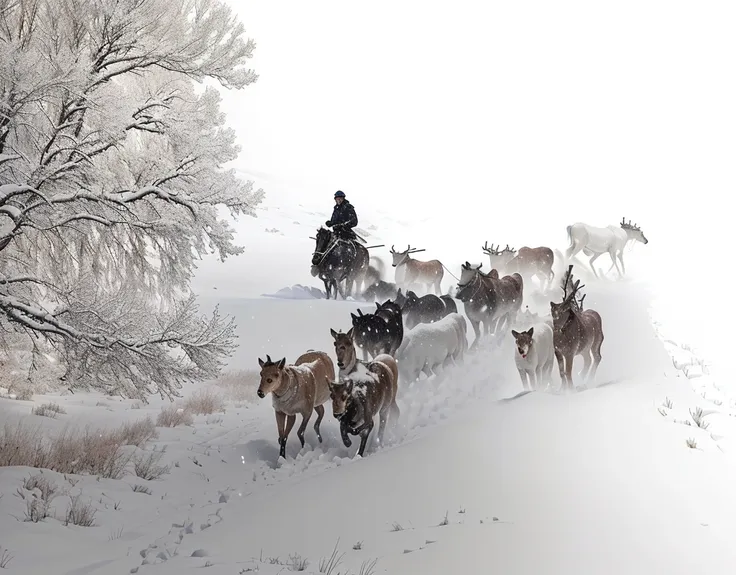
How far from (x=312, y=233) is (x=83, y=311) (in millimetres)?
33335

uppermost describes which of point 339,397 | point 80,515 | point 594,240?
point 594,240

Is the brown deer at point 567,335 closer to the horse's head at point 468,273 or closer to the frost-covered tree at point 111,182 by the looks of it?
the horse's head at point 468,273

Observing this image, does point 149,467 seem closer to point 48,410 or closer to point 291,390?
point 291,390

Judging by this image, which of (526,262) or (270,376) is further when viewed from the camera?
(526,262)

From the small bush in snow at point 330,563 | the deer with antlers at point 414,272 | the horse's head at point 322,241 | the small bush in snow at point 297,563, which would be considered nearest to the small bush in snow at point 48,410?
the small bush in snow at point 297,563

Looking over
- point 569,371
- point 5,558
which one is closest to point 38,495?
point 5,558

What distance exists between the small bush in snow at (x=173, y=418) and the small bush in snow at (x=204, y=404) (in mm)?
380

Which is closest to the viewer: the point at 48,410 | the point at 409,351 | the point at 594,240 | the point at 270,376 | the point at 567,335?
the point at 270,376

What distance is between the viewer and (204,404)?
11.0 meters

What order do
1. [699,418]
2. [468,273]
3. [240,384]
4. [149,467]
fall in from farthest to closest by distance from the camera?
1. [240,384]
2. [468,273]
3. [149,467]
4. [699,418]

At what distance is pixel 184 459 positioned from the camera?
7.73m

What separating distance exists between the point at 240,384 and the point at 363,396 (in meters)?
6.26

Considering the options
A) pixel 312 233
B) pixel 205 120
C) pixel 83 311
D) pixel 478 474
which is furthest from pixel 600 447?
pixel 312 233

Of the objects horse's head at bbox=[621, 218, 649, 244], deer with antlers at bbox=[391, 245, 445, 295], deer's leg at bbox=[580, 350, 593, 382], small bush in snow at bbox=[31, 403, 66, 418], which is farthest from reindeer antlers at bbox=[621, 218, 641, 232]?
small bush in snow at bbox=[31, 403, 66, 418]
